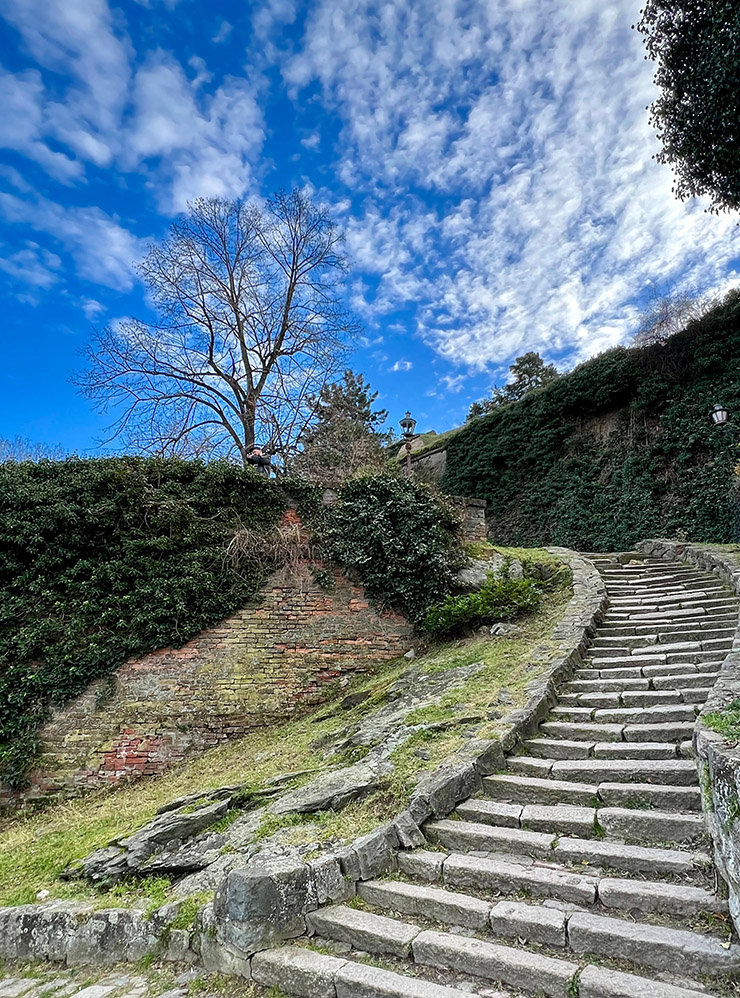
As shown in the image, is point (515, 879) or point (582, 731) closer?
point (515, 879)

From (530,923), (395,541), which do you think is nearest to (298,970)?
(530,923)

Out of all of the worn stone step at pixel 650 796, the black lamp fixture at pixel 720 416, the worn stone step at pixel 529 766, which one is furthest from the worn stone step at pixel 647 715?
the black lamp fixture at pixel 720 416

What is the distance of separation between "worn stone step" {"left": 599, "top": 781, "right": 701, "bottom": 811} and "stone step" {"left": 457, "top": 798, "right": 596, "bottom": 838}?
0.17 m

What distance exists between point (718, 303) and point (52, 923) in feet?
59.5

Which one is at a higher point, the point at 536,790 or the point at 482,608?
the point at 482,608

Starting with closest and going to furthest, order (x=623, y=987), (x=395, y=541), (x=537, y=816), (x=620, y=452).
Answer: (x=623, y=987) → (x=537, y=816) → (x=395, y=541) → (x=620, y=452)

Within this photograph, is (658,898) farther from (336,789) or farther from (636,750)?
(336,789)

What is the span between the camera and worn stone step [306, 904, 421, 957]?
2883mm

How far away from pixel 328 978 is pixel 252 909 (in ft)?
1.82

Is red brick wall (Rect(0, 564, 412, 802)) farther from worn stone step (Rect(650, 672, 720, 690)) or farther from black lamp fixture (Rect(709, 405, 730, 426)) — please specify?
black lamp fixture (Rect(709, 405, 730, 426))

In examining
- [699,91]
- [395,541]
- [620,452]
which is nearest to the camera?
[395,541]

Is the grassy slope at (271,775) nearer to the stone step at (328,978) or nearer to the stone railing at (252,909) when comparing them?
Result: the stone railing at (252,909)

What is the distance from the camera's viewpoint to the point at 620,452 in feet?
50.5

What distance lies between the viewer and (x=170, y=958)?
3.22 m
